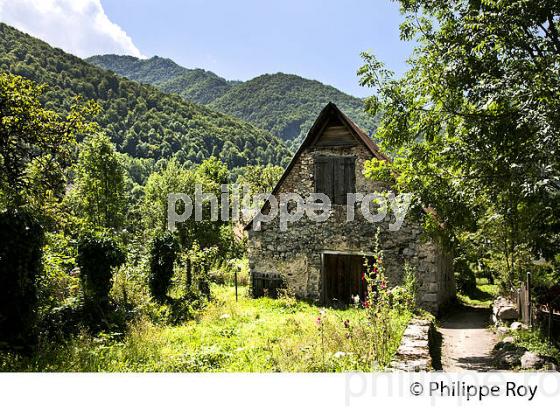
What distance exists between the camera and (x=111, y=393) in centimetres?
533

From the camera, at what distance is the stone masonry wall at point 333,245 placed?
1238 cm

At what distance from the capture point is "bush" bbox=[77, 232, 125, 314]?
10.4m

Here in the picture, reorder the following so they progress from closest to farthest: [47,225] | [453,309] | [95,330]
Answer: [95,330] < [47,225] < [453,309]

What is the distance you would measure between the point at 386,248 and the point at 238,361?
6.88 meters

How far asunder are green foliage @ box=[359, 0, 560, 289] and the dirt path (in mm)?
2427

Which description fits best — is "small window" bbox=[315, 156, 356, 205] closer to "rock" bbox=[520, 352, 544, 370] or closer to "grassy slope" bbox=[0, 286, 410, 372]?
"grassy slope" bbox=[0, 286, 410, 372]

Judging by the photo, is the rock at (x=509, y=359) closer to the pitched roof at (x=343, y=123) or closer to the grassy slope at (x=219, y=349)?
the grassy slope at (x=219, y=349)

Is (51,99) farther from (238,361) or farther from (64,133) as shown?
(238,361)

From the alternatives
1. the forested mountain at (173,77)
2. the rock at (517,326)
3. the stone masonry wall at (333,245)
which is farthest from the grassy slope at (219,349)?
the forested mountain at (173,77)

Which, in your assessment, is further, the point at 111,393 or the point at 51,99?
the point at 51,99

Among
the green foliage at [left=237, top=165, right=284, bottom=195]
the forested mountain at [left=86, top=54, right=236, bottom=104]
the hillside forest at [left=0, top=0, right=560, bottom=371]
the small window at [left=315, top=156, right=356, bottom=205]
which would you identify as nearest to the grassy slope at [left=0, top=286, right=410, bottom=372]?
the hillside forest at [left=0, top=0, right=560, bottom=371]

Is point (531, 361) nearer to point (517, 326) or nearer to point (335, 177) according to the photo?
point (517, 326)

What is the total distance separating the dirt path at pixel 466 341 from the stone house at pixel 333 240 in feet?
2.77

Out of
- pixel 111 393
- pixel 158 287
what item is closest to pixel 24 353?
pixel 111 393
